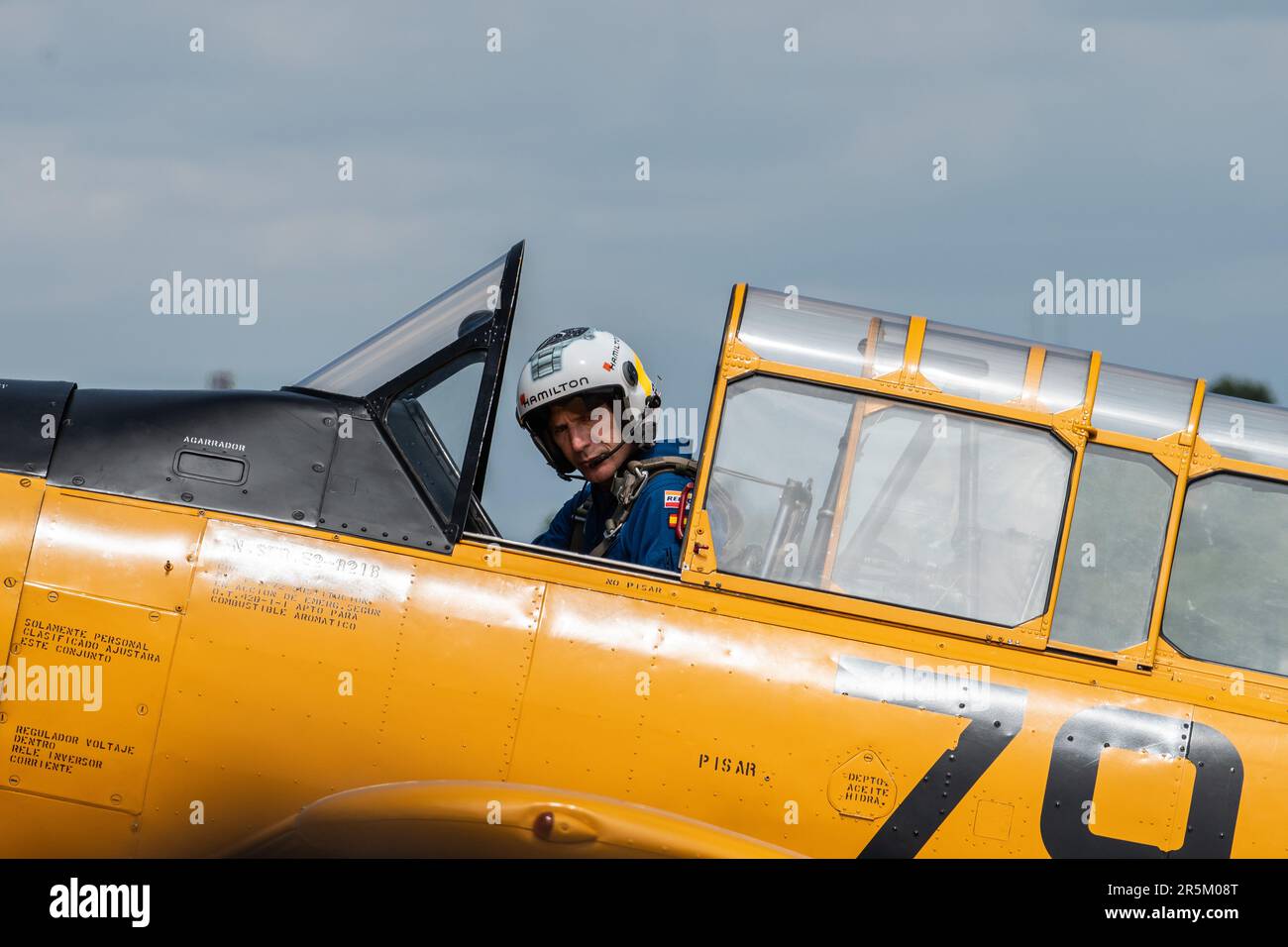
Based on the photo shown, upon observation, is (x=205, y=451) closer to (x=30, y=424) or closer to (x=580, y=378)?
(x=30, y=424)

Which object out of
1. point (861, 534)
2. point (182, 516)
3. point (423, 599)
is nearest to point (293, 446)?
point (182, 516)

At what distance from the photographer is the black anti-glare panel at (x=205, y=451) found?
16.8 ft

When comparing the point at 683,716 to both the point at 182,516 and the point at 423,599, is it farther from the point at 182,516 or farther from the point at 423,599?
the point at 182,516

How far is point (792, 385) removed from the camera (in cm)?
520

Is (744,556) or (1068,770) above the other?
(744,556)

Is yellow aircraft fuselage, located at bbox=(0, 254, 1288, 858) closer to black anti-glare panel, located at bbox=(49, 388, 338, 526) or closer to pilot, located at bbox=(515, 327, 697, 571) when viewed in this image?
black anti-glare panel, located at bbox=(49, 388, 338, 526)

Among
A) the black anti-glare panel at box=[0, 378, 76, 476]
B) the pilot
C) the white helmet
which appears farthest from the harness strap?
the black anti-glare panel at box=[0, 378, 76, 476]

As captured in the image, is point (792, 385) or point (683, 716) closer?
point (683, 716)

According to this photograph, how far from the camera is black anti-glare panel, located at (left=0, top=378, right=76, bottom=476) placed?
511 centimetres

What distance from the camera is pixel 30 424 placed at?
519 cm

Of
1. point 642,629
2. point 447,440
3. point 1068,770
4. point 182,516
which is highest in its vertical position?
point 447,440

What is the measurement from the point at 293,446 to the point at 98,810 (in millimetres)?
1508

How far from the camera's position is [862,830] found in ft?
16.0

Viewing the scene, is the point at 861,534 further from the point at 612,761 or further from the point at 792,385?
the point at 612,761
